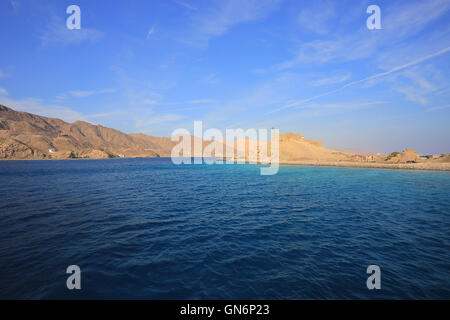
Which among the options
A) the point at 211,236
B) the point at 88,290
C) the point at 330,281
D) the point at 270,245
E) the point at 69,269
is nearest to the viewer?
the point at 88,290

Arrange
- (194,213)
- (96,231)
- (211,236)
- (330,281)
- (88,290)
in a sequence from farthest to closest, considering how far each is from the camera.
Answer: (194,213) → (96,231) → (211,236) → (330,281) → (88,290)

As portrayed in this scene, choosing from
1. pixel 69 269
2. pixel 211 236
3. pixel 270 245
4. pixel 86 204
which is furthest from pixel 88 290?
pixel 86 204

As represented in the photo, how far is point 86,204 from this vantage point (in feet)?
66.6

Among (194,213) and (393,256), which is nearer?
(393,256)

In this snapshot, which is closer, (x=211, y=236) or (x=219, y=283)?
(x=219, y=283)

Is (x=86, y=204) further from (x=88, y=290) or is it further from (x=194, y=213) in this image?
(x=88, y=290)
